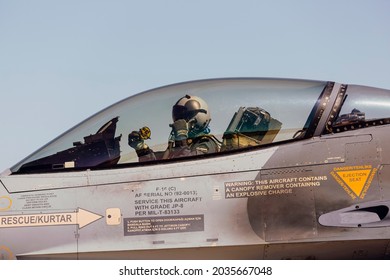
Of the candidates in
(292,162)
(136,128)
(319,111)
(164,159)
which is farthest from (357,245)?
(136,128)

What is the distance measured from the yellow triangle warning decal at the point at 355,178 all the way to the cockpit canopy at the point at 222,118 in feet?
1.96

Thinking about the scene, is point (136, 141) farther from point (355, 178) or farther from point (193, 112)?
point (355, 178)

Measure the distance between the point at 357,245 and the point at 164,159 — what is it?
2403mm

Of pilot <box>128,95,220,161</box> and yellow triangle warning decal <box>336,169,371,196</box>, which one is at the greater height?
pilot <box>128,95,220,161</box>

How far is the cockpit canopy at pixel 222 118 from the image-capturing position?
7.21 m

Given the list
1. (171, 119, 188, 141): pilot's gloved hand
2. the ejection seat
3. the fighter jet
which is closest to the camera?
the fighter jet

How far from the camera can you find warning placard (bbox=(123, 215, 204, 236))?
6.74m

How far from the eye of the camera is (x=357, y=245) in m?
6.63

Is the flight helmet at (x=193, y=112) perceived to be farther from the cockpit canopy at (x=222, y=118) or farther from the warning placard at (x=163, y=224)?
the warning placard at (x=163, y=224)

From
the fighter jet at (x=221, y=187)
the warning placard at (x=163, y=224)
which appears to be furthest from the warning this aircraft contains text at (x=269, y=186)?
the warning placard at (x=163, y=224)

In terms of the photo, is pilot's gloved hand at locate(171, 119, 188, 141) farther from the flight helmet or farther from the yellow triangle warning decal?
the yellow triangle warning decal

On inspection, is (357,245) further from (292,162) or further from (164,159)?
(164,159)

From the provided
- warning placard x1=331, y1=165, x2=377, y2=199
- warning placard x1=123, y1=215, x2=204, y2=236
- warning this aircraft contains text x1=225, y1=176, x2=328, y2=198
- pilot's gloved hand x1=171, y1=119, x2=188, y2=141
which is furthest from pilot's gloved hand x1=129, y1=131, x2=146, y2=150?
warning placard x1=331, y1=165, x2=377, y2=199

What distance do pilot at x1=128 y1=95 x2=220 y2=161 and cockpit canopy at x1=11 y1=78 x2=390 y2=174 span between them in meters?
0.06
